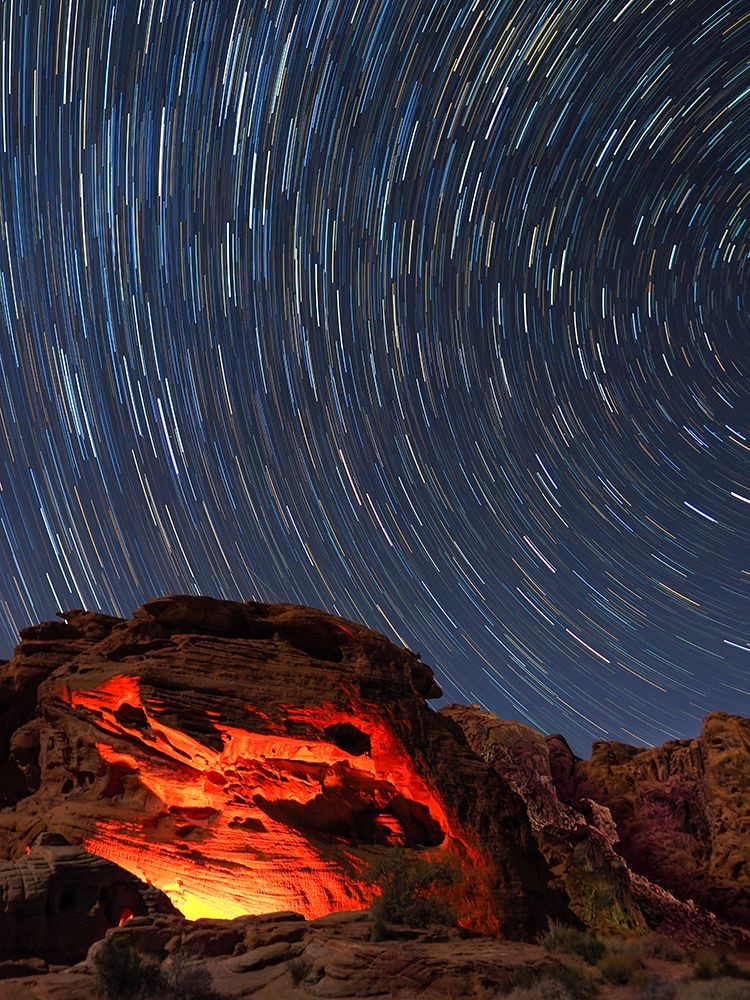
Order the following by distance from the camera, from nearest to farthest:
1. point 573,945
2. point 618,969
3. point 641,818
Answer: point 618,969
point 573,945
point 641,818

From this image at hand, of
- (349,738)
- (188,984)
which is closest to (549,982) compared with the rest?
(188,984)

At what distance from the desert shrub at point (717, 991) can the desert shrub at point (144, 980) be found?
20.8 feet

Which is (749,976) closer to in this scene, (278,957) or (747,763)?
(278,957)

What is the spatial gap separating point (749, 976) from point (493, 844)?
6.39m

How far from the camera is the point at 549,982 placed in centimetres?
879

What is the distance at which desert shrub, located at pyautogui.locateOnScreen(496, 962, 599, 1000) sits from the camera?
8594 millimetres

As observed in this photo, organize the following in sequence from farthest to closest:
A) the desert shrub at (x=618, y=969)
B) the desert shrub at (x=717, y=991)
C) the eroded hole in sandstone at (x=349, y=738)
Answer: the eroded hole in sandstone at (x=349, y=738) → the desert shrub at (x=618, y=969) → the desert shrub at (x=717, y=991)

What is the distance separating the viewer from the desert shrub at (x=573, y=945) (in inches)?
484

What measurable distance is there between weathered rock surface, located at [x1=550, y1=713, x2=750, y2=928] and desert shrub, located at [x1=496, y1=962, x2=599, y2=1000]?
18678 mm

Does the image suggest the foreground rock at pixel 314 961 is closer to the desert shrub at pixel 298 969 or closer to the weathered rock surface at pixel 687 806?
the desert shrub at pixel 298 969

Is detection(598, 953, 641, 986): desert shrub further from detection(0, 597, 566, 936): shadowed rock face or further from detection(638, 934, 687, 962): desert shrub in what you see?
detection(0, 597, 566, 936): shadowed rock face

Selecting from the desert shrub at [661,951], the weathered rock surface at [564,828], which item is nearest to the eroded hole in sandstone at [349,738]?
the desert shrub at [661,951]

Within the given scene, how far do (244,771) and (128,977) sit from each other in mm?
10275

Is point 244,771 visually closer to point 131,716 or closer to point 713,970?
point 131,716
